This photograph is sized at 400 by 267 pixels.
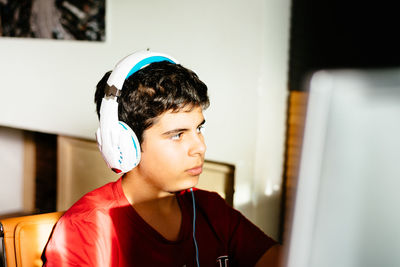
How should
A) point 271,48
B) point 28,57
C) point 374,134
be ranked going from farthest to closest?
point 28,57
point 271,48
point 374,134

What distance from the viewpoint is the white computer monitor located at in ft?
1.07

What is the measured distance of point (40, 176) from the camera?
3.14 meters

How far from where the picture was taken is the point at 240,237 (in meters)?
1.23

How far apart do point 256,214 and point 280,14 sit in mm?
783

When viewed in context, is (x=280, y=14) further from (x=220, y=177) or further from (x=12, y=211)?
(x=12, y=211)

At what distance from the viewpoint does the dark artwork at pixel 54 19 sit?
85.7 inches

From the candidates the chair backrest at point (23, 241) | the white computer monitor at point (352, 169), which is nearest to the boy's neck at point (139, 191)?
the chair backrest at point (23, 241)

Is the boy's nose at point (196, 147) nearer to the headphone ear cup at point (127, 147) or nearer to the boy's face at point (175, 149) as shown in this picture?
the boy's face at point (175, 149)

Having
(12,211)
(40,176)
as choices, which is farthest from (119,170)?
(12,211)

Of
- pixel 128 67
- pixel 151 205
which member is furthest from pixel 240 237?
pixel 128 67

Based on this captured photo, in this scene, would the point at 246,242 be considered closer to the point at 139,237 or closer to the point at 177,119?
the point at 139,237

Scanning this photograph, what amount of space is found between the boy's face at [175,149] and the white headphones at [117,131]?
0.05 m

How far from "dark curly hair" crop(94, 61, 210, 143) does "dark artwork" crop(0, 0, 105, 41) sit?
3.56ft

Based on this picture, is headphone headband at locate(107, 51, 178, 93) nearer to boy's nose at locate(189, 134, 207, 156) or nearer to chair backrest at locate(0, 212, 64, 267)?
boy's nose at locate(189, 134, 207, 156)
